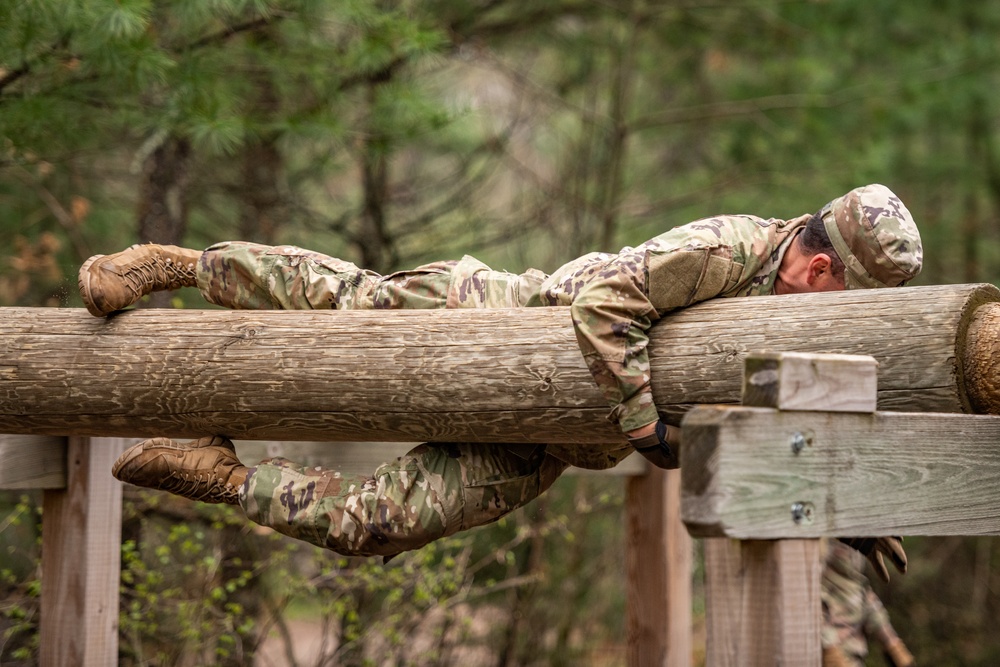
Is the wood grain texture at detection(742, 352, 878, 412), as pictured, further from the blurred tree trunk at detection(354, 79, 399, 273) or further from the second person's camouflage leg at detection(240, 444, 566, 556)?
the blurred tree trunk at detection(354, 79, 399, 273)

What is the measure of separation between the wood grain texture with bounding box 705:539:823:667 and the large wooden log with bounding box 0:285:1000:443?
0.58 meters

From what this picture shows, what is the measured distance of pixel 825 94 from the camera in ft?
27.3

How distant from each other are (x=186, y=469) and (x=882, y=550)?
7.49 ft

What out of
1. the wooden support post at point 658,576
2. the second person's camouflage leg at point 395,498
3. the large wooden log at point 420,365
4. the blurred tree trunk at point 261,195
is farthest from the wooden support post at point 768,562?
the blurred tree trunk at point 261,195

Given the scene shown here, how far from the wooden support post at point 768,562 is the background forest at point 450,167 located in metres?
3.07

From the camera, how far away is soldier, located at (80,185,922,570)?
2.77 meters

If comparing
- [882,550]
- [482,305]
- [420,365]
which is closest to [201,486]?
[420,365]

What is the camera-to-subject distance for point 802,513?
2.23 meters

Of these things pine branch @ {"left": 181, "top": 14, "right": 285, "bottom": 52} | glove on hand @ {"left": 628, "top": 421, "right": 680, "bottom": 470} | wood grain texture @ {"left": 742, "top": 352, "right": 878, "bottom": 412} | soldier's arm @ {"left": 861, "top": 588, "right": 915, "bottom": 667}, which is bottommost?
soldier's arm @ {"left": 861, "top": 588, "right": 915, "bottom": 667}

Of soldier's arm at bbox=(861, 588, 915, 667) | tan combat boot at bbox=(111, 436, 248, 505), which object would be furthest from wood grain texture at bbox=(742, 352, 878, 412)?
soldier's arm at bbox=(861, 588, 915, 667)

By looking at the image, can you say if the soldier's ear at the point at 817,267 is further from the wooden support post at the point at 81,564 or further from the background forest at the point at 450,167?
the wooden support post at the point at 81,564

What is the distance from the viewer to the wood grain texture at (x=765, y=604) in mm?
2168

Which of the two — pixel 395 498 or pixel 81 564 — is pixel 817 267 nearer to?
pixel 395 498

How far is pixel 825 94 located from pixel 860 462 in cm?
671
